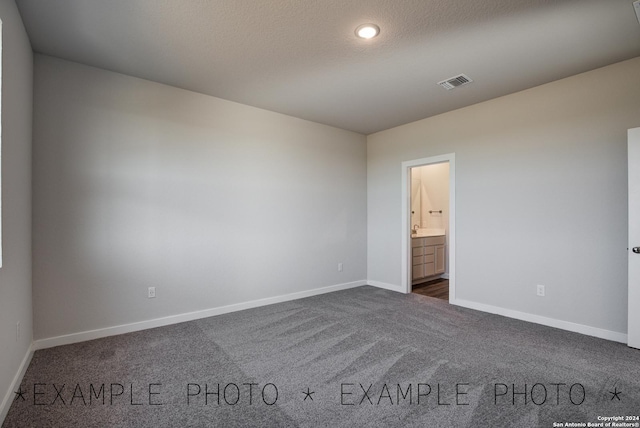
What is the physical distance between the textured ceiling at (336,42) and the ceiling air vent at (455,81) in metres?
0.08

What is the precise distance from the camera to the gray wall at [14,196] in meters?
1.88

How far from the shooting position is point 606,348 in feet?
8.96

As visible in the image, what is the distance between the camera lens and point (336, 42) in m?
2.55

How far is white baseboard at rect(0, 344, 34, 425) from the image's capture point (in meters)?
1.80

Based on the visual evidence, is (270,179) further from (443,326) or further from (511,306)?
(511,306)

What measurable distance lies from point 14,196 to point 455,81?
12.8 ft

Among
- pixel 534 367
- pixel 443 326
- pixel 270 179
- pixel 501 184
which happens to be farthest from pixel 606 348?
pixel 270 179

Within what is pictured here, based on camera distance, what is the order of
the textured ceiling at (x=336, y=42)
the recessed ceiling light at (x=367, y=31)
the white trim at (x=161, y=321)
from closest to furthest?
1. the textured ceiling at (x=336, y=42)
2. the recessed ceiling light at (x=367, y=31)
3. the white trim at (x=161, y=321)

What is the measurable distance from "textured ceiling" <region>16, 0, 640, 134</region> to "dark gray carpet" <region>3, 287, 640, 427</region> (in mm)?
2586

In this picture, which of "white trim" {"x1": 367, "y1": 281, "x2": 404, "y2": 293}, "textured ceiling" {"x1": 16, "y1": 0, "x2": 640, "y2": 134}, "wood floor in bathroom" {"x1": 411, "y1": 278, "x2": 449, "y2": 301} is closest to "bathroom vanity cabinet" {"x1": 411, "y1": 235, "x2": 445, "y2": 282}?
"wood floor in bathroom" {"x1": 411, "y1": 278, "x2": 449, "y2": 301}

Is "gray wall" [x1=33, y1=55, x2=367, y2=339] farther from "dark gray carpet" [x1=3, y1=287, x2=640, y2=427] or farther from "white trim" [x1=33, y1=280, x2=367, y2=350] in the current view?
"dark gray carpet" [x1=3, y1=287, x2=640, y2=427]

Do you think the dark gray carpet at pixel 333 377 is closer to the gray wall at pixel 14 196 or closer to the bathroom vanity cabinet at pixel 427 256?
the gray wall at pixel 14 196

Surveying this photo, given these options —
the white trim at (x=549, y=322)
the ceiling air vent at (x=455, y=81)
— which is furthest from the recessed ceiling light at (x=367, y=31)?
the white trim at (x=549, y=322)

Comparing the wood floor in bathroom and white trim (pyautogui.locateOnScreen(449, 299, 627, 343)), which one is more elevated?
white trim (pyautogui.locateOnScreen(449, 299, 627, 343))
